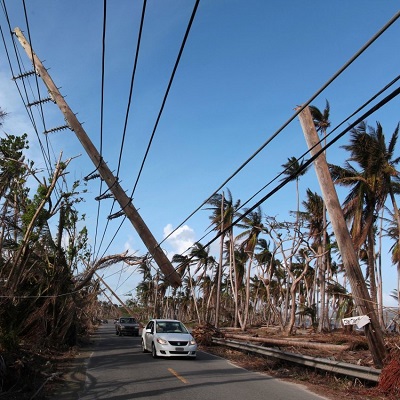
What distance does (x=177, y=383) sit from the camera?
11.2 metres

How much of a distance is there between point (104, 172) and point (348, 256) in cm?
683

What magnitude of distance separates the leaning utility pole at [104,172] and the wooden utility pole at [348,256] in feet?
15.2

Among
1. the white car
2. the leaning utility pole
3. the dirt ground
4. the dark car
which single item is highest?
the leaning utility pole

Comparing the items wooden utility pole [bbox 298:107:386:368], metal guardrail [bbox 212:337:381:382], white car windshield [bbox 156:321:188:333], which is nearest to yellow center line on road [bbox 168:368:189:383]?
metal guardrail [bbox 212:337:381:382]

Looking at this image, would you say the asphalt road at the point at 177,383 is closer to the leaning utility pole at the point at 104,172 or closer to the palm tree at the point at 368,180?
the leaning utility pole at the point at 104,172

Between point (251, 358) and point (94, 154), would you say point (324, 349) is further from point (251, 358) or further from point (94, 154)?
point (94, 154)

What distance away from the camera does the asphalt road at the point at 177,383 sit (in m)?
9.80

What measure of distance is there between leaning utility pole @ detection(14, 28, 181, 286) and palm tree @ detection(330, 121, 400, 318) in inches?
619

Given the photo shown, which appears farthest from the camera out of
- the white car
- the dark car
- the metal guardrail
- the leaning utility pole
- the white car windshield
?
the dark car

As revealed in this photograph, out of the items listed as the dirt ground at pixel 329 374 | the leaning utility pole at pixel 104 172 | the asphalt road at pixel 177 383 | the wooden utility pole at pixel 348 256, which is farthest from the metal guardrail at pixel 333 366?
the leaning utility pole at pixel 104 172

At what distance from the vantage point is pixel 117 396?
9633 mm

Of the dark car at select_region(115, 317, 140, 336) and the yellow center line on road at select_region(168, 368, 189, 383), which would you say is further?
the dark car at select_region(115, 317, 140, 336)

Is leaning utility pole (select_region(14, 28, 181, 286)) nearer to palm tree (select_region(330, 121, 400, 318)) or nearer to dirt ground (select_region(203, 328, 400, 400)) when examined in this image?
dirt ground (select_region(203, 328, 400, 400))

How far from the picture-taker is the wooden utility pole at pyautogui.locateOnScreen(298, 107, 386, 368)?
446 inches
